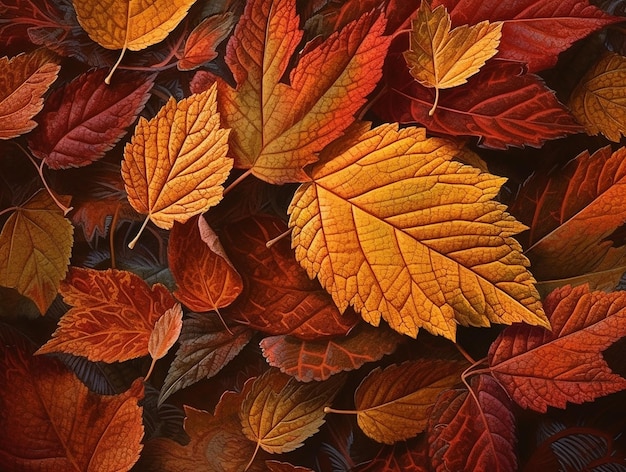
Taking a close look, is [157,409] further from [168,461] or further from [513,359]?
[513,359]

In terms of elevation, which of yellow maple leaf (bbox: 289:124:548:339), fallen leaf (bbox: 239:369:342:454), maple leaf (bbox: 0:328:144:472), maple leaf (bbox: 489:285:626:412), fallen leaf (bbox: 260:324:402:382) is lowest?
maple leaf (bbox: 0:328:144:472)

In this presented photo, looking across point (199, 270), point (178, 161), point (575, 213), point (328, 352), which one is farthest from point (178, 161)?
point (575, 213)

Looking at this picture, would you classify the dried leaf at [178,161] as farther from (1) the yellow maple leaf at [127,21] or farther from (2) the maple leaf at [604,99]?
(2) the maple leaf at [604,99]

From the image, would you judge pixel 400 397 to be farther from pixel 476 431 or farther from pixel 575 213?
pixel 575 213

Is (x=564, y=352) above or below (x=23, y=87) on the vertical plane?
below

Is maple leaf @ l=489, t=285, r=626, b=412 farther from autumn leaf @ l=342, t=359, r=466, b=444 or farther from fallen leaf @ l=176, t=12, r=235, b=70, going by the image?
fallen leaf @ l=176, t=12, r=235, b=70

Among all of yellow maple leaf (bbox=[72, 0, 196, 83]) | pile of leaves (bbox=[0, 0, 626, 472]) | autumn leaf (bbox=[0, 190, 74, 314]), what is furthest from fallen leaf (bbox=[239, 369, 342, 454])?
yellow maple leaf (bbox=[72, 0, 196, 83])

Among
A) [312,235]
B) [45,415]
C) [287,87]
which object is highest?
[287,87]
